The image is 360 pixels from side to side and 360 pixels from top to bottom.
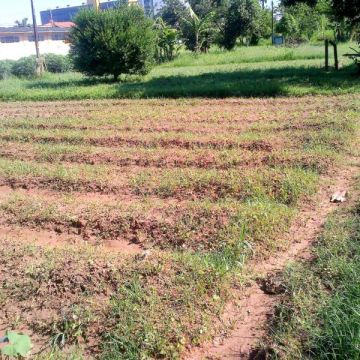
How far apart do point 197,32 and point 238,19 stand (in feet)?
19.0

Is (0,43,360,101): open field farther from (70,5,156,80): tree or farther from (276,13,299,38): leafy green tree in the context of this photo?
(276,13,299,38): leafy green tree

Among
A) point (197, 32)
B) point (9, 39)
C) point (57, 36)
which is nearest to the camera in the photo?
point (197, 32)

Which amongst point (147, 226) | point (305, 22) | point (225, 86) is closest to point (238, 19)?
point (305, 22)

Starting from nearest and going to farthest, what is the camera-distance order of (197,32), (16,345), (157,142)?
(16,345) → (157,142) → (197,32)

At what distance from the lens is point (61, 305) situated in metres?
3.33

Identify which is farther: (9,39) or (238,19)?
(9,39)

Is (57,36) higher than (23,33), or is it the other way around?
(57,36)

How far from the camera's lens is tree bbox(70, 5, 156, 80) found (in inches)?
691

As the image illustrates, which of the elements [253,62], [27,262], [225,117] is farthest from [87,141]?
[253,62]

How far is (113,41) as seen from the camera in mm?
17375

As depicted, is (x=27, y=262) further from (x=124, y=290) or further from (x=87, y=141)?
(x=87, y=141)

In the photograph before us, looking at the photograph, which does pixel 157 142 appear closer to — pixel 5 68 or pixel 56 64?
pixel 5 68

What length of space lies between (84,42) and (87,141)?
1104 cm

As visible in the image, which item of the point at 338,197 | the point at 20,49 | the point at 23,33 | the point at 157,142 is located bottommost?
the point at 338,197
